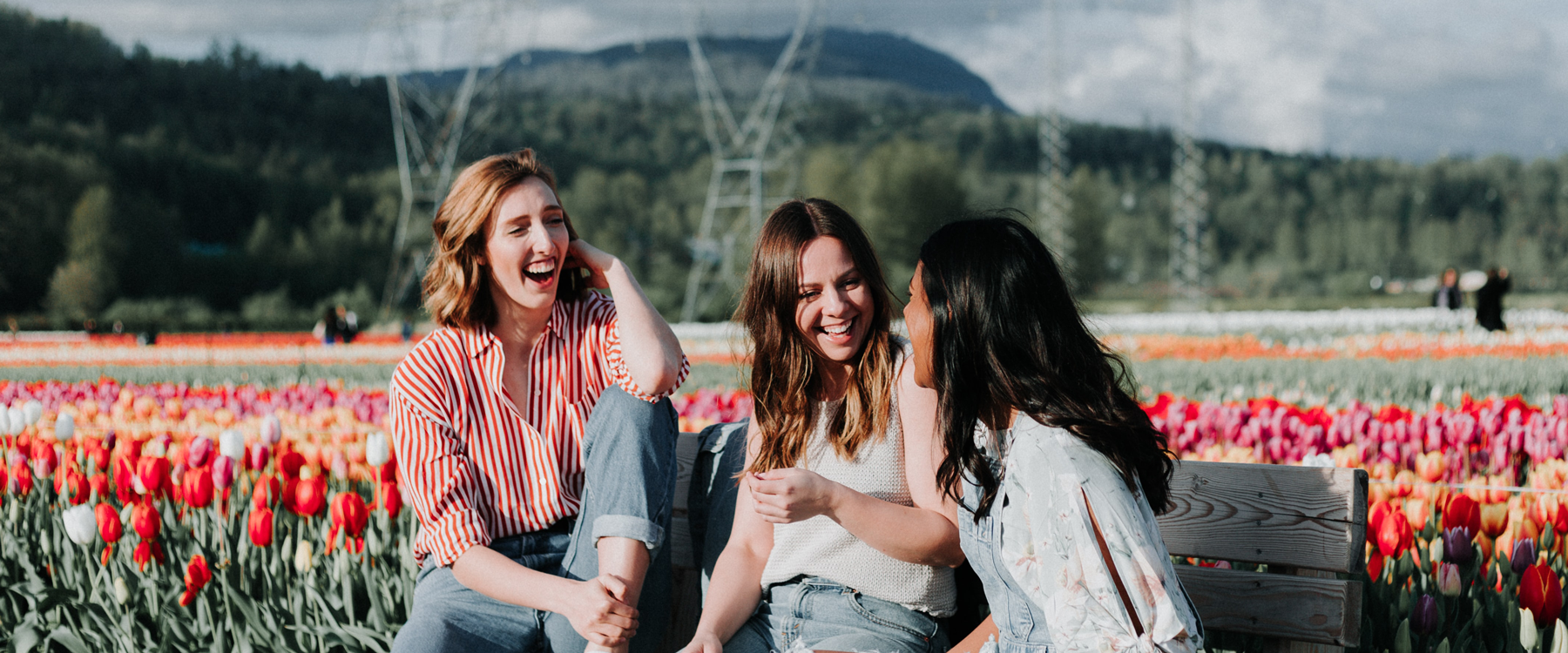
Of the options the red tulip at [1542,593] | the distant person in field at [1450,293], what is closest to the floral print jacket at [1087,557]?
the red tulip at [1542,593]

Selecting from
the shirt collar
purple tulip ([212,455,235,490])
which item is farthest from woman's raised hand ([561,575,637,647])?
purple tulip ([212,455,235,490])

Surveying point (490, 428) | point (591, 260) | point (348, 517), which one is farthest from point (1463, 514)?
point (348, 517)

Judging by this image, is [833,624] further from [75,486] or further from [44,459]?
[44,459]

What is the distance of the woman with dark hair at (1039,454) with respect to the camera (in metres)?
1.43

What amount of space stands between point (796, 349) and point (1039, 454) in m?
0.73

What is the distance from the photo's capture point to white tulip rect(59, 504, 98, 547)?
2.62 meters

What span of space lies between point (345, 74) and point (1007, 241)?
229 feet

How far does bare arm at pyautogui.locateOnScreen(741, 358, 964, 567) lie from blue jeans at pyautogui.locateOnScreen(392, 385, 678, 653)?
0.19 m

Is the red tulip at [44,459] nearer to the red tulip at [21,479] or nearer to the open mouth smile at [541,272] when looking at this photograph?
the red tulip at [21,479]

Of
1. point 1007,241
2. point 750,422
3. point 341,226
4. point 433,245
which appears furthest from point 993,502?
point 341,226

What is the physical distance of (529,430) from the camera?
230cm

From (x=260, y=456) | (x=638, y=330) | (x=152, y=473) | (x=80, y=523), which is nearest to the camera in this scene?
(x=638, y=330)

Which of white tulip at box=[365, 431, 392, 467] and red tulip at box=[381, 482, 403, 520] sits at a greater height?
white tulip at box=[365, 431, 392, 467]

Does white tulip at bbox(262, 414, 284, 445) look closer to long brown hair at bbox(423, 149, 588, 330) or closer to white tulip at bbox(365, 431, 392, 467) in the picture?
white tulip at bbox(365, 431, 392, 467)
